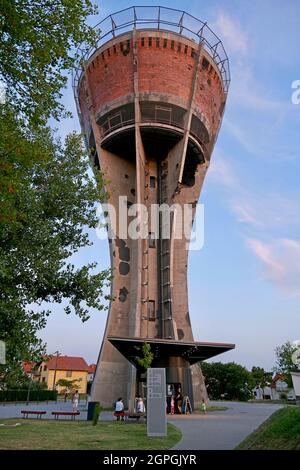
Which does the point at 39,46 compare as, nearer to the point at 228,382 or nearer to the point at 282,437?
the point at 282,437

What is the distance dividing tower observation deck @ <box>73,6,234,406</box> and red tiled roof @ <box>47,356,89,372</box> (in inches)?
2237

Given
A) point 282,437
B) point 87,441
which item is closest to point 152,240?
point 87,441

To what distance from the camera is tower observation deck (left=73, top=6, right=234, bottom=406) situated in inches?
1257

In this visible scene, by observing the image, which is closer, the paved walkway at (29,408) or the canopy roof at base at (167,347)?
the paved walkway at (29,408)

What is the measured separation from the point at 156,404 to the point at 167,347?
11.9 m

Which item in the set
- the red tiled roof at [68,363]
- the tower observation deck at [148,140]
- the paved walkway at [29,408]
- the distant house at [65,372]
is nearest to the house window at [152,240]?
the tower observation deck at [148,140]

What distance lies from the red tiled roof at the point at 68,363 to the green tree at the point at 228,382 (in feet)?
98.0

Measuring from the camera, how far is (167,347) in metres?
23.8

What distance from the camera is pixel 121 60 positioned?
114 feet

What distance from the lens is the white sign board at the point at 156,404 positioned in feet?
38.2

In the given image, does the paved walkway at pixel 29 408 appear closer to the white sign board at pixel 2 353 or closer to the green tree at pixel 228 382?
the white sign board at pixel 2 353

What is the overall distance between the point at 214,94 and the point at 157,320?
2275 cm

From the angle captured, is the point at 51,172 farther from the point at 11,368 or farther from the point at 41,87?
the point at 11,368

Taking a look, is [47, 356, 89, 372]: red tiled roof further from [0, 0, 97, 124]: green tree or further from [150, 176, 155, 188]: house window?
[0, 0, 97, 124]: green tree
